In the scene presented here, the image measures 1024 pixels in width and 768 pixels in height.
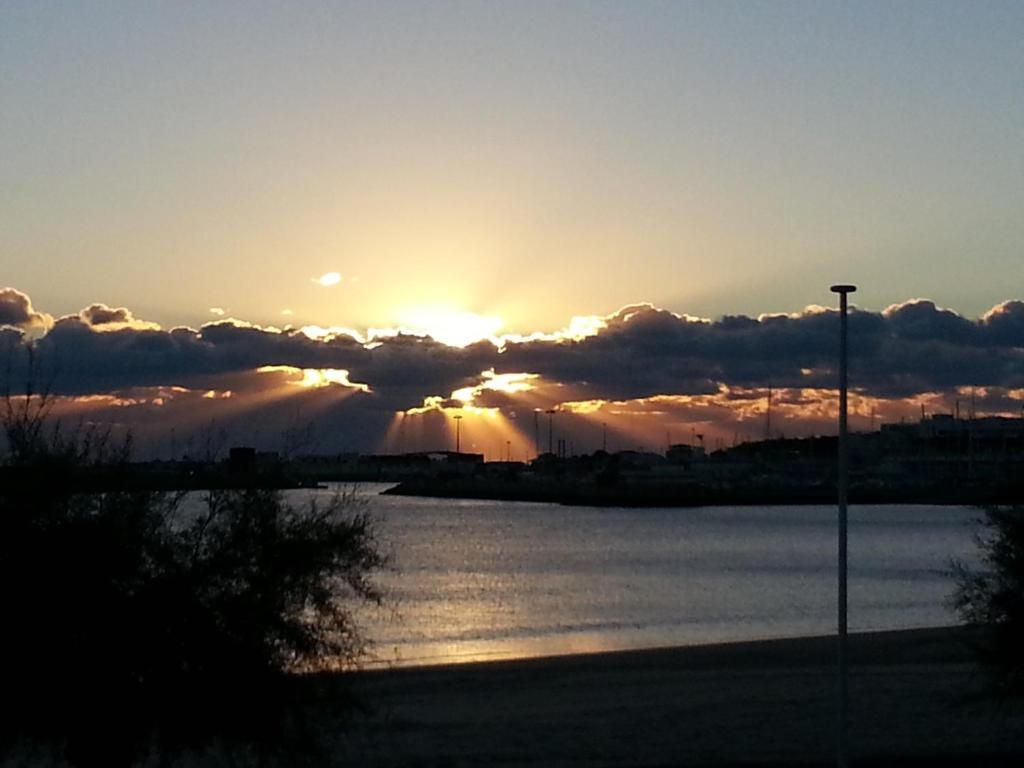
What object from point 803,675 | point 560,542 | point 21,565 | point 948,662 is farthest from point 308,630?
point 560,542

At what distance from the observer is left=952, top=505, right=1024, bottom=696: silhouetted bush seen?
21.0m

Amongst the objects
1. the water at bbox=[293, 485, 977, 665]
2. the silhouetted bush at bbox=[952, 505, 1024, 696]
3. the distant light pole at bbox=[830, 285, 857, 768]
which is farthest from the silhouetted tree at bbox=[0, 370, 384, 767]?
the silhouetted bush at bbox=[952, 505, 1024, 696]

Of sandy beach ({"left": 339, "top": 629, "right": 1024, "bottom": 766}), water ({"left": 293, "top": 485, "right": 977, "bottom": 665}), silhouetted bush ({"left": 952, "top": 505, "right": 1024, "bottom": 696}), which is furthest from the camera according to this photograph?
water ({"left": 293, "top": 485, "right": 977, "bottom": 665})

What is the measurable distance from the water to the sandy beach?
282cm

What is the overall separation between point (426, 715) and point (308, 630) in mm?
12715

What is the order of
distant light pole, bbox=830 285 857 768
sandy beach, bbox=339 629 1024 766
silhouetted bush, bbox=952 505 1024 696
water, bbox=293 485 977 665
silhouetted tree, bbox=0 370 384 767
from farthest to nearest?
1. water, bbox=293 485 977 665
2. sandy beach, bbox=339 629 1024 766
3. silhouetted bush, bbox=952 505 1024 696
4. distant light pole, bbox=830 285 857 768
5. silhouetted tree, bbox=0 370 384 767

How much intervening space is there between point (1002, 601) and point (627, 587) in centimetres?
4815

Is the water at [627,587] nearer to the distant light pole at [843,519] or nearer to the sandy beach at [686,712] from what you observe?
the sandy beach at [686,712]

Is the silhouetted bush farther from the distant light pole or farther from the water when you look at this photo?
the water

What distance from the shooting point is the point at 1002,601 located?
21188 mm

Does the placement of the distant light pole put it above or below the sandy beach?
above

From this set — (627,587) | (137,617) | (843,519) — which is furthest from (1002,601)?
(627,587)

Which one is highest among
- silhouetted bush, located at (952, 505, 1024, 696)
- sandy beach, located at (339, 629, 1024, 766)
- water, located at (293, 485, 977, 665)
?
silhouetted bush, located at (952, 505, 1024, 696)

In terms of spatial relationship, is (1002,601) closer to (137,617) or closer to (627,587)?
(137,617)
